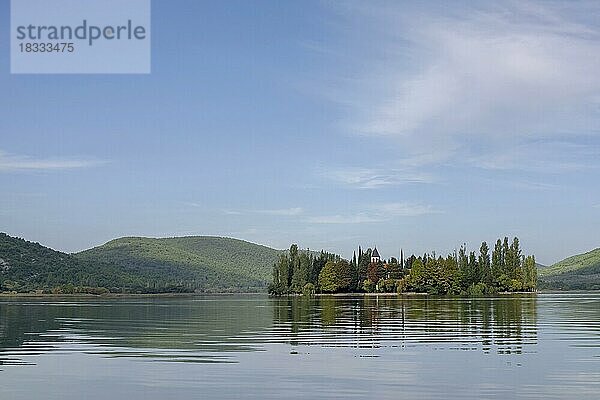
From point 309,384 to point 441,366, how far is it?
622 cm

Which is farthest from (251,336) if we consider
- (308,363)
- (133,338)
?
(308,363)

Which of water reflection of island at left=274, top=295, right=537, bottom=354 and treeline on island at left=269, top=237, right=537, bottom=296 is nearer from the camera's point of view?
water reflection of island at left=274, top=295, right=537, bottom=354

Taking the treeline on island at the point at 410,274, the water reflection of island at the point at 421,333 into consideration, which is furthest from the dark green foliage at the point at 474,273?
the water reflection of island at the point at 421,333

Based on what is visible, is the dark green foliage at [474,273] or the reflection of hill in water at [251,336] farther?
the dark green foliage at [474,273]

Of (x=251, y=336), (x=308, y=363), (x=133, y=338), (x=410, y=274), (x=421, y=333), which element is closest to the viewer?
(x=308, y=363)

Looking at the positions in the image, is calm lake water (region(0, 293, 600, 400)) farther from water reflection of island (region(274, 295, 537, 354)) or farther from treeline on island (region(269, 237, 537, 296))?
treeline on island (region(269, 237, 537, 296))

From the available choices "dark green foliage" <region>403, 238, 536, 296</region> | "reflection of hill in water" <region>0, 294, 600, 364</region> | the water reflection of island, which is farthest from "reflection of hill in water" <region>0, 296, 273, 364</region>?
"dark green foliage" <region>403, 238, 536, 296</region>

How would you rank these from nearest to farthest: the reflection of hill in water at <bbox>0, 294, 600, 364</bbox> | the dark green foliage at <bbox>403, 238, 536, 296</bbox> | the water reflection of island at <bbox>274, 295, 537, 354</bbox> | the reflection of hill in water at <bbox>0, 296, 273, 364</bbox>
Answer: the reflection of hill in water at <bbox>0, 296, 273, 364</bbox> → the reflection of hill in water at <bbox>0, 294, 600, 364</bbox> → the water reflection of island at <bbox>274, 295, 537, 354</bbox> → the dark green foliage at <bbox>403, 238, 536, 296</bbox>

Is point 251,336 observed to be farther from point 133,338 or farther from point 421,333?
point 421,333

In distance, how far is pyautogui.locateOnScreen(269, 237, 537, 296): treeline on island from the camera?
16512cm

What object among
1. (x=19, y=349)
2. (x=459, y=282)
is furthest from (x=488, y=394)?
(x=459, y=282)

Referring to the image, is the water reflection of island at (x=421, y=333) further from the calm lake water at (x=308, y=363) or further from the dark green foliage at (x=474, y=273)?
the dark green foliage at (x=474, y=273)

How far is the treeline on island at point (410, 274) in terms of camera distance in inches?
6501

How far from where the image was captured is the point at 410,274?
167 metres
